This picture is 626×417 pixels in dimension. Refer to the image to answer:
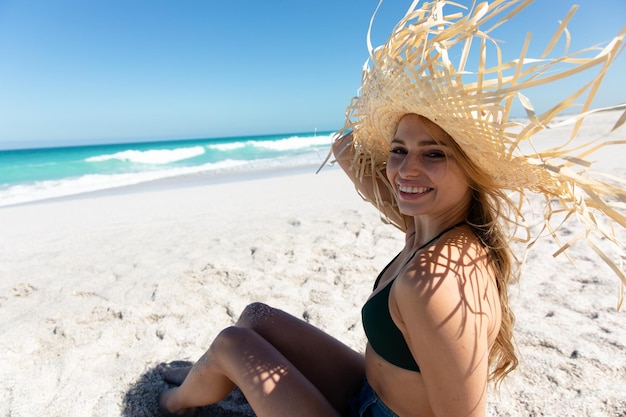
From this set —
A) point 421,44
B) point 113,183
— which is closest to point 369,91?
point 421,44

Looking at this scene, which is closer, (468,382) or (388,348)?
(468,382)

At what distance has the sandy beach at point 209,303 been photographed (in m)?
2.00

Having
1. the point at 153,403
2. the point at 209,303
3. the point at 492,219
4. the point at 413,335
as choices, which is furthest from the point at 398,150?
the point at 209,303

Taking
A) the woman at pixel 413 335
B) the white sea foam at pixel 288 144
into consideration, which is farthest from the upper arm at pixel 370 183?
the white sea foam at pixel 288 144

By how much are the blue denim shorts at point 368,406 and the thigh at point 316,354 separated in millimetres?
126

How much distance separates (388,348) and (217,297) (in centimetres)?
186

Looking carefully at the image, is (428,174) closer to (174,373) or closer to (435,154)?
(435,154)

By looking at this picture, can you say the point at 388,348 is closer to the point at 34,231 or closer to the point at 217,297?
the point at 217,297

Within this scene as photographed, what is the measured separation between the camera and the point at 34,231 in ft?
17.4

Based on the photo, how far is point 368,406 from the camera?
1.51m

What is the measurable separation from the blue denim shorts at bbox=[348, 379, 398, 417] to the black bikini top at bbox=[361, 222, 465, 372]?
19 centimetres

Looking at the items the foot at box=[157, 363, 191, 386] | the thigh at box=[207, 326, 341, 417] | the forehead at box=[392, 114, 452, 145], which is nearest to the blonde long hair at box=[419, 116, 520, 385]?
the forehead at box=[392, 114, 452, 145]

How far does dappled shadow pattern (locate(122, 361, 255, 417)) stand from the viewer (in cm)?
196

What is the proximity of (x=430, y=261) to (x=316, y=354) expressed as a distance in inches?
33.4
